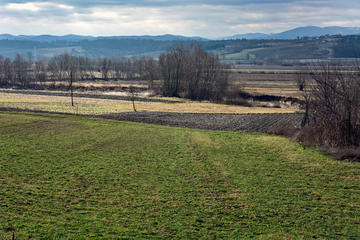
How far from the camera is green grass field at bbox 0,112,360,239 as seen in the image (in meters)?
14.1

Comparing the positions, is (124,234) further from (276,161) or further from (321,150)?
(321,150)

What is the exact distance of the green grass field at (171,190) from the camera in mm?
14086

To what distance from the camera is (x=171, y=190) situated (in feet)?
61.5

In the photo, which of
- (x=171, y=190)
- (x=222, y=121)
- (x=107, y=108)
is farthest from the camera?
(x=107, y=108)

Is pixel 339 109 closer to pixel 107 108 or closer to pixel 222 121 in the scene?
pixel 222 121

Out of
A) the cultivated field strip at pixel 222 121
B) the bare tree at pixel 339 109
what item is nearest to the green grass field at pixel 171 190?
the bare tree at pixel 339 109

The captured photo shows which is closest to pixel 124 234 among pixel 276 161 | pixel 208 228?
pixel 208 228

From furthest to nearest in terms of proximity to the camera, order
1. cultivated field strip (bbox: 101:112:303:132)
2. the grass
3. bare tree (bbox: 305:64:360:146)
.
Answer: the grass < cultivated field strip (bbox: 101:112:303:132) < bare tree (bbox: 305:64:360:146)

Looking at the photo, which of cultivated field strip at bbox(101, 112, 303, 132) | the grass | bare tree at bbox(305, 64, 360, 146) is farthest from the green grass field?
the grass

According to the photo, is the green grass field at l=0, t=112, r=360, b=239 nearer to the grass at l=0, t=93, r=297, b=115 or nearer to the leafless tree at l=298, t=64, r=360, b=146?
the leafless tree at l=298, t=64, r=360, b=146

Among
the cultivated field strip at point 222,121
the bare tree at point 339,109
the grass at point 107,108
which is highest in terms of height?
the bare tree at point 339,109

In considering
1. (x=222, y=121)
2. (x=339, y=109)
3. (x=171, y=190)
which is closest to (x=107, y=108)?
(x=222, y=121)

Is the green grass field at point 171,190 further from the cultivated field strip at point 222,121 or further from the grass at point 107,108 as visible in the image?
the grass at point 107,108

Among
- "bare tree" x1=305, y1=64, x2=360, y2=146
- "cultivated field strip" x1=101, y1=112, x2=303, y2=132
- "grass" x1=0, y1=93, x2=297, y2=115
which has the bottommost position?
"cultivated field strip" x1=101, y1=112, x2=303, y2=132
